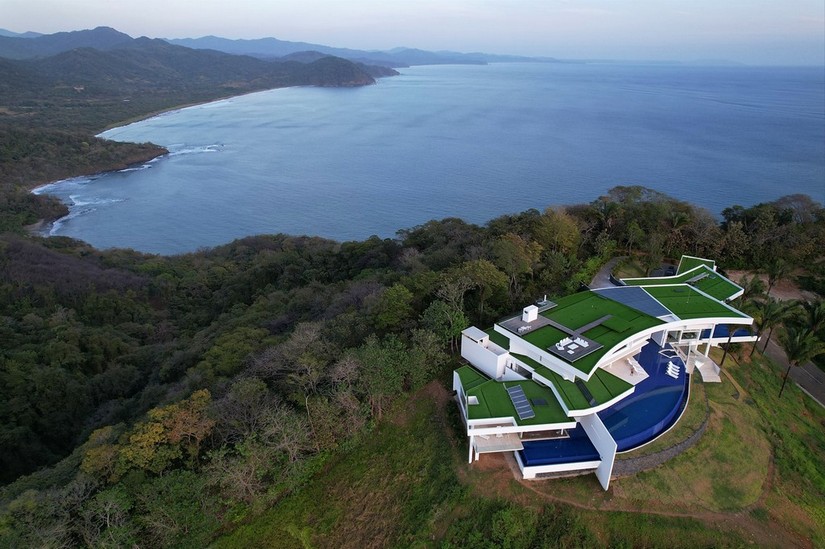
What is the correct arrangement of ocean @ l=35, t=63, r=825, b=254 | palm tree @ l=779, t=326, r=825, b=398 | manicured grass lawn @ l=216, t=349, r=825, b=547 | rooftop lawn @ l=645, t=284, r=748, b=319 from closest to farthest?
manicured grass lawn @ l=216, t=349, r=825, b=547
palm tree @ l=779, t=326, r=825, b=398
rooftop lawn @ l=645, t=284, r=748, b=319
ocean @ l=35, t=63, r=825, b=254

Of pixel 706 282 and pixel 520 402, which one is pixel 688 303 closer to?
pixel 706 282

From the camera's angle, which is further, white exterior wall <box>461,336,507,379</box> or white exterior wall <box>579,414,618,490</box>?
white exterior wall <box>461,336,507,379</box>

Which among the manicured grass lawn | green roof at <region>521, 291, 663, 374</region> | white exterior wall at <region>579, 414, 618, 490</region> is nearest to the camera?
the manicured grass lawn

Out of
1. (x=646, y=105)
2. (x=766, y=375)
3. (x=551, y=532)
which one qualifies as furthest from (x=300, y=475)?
(x=646, y=105)

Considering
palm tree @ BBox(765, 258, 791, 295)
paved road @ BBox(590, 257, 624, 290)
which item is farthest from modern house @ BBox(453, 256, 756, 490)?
palm tree @ BBox(765, 258, 791, 295)

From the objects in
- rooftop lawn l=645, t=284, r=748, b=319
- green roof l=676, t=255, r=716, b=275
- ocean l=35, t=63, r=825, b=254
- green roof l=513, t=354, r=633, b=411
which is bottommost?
ocean l=35, t=63, r=825, b=254

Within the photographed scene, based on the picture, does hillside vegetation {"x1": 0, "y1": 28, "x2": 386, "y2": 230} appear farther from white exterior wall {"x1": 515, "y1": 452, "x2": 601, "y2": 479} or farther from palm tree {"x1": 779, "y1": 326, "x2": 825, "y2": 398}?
palm tree {"x1": 779, "y1": 326, "x2": 825, "y2": 398}

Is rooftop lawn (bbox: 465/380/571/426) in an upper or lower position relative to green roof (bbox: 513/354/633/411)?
lower
